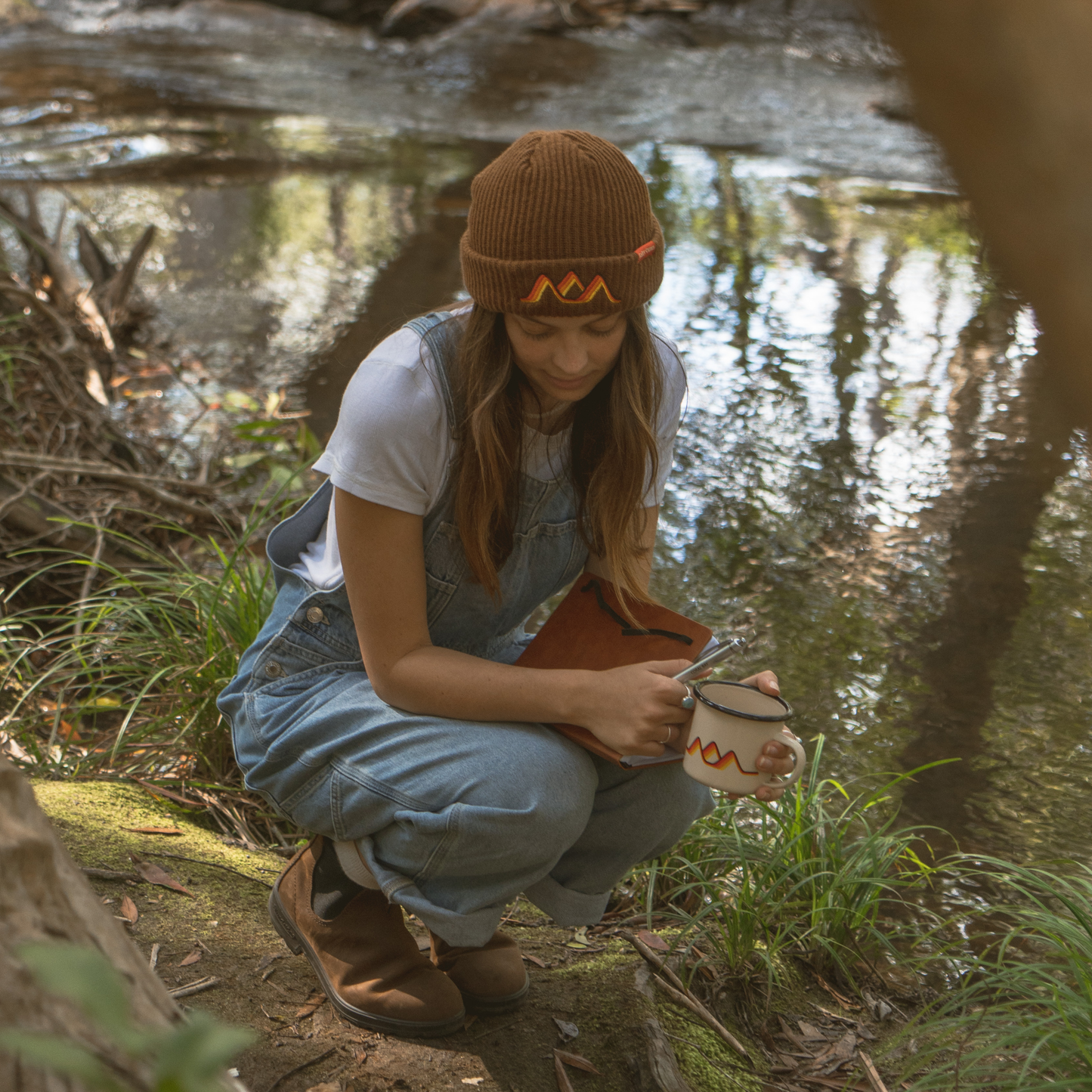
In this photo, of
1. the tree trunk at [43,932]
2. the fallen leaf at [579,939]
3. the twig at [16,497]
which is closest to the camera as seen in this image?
the tree trunk at [43,932]

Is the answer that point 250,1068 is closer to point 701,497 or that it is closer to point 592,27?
point 701,497

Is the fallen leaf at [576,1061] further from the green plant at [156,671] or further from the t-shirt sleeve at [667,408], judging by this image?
the green plant at [156,671]

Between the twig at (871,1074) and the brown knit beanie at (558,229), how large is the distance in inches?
46.0

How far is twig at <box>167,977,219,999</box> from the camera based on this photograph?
5.45ft

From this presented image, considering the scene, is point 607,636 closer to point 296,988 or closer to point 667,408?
point 667,408

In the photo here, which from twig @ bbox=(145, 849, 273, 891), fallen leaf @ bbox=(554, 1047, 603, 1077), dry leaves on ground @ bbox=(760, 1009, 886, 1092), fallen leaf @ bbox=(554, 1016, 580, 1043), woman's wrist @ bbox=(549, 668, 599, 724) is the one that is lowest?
dry leaves on ground @ bbox=(760, 1009, 886, 1092)

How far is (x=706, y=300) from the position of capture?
15.3 ft

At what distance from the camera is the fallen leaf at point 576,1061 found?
1.67 meters

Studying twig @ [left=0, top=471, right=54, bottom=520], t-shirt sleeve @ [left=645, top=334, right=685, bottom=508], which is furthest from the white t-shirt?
twig @ [left=0, top=471, right=54, bottom=520]

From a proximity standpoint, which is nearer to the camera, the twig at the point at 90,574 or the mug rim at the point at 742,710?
the mug rim at the point at 742,710

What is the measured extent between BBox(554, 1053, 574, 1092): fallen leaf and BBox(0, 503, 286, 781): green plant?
1.09 metres

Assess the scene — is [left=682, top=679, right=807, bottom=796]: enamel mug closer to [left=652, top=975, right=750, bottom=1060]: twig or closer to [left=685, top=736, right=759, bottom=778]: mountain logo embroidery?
[left=685, top=736, right=759, bottom=778]: mountain logo embroidery

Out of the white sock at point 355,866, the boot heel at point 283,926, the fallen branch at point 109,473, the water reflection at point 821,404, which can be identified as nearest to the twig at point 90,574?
the fallen branch at point 109,473

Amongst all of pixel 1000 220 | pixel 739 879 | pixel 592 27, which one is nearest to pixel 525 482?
pixel 739 879
